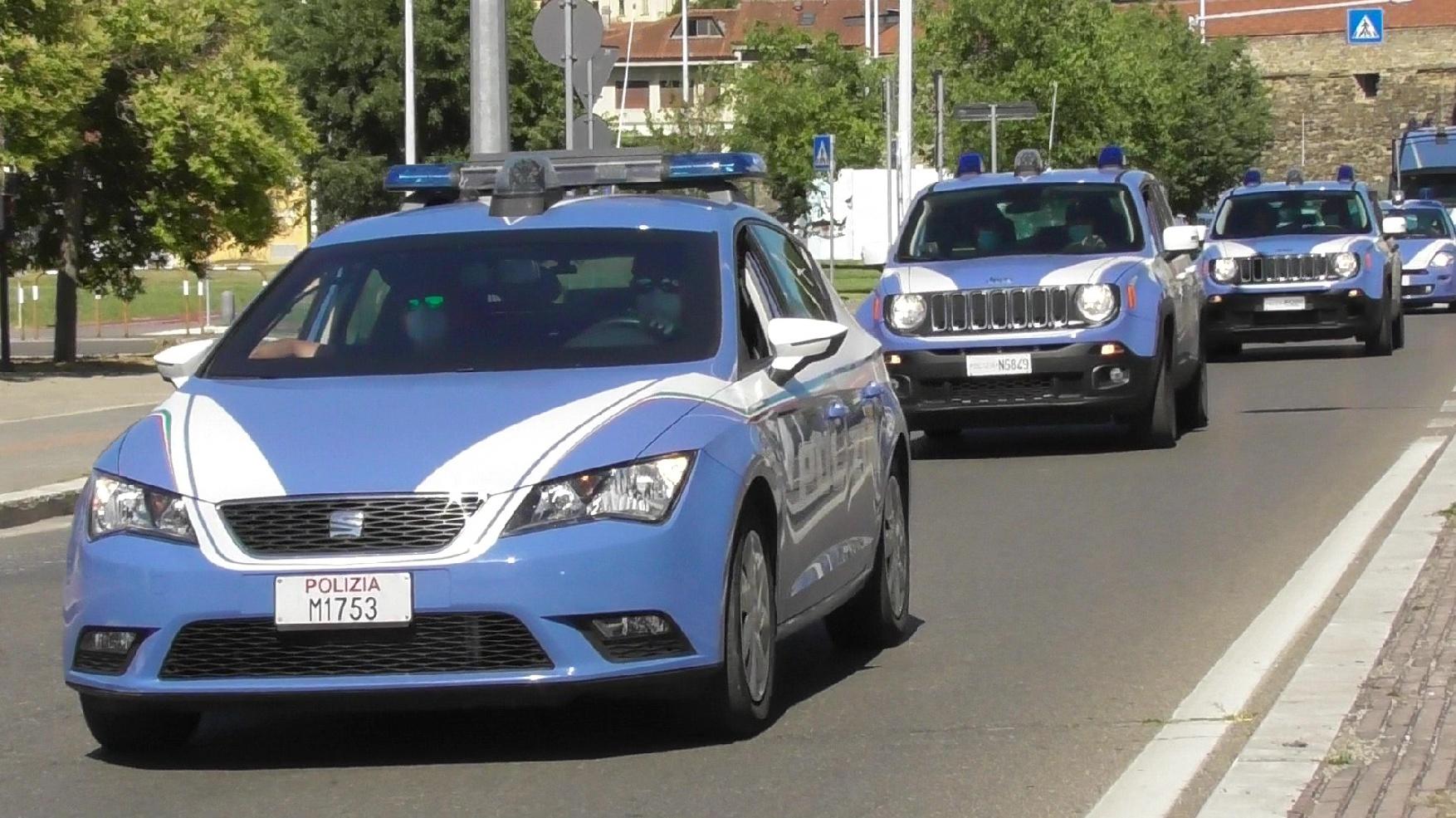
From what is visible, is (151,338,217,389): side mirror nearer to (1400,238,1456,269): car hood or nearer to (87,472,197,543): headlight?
(87,472,197,543): headlight

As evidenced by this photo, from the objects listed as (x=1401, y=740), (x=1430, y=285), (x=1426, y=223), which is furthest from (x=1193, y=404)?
(x=1426, y=223)

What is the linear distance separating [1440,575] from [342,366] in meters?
4.50

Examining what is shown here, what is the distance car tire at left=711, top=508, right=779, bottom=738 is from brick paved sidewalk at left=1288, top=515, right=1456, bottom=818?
5.15 ft

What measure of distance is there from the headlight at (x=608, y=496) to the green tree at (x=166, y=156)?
81.1 ft

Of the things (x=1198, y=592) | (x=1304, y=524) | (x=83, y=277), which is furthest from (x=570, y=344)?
(x=83, y=277)

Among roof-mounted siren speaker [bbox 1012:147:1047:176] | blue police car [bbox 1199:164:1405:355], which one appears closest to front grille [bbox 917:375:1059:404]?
roof-mounted siren speaker [bbox 1012:147:1047:176]

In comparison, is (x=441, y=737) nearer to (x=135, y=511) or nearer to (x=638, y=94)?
(x=135, y=511)

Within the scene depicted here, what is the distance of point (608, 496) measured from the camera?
684 cm

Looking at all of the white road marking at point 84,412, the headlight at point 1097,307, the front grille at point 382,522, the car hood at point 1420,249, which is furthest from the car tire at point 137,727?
the car hood at point 1420,249

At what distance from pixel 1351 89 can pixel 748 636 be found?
113 meters

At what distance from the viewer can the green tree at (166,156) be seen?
3112 cm

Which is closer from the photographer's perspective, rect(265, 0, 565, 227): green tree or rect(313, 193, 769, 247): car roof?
rect(313, 193, 769, 247): car roof

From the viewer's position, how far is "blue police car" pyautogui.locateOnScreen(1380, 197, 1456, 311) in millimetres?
39906

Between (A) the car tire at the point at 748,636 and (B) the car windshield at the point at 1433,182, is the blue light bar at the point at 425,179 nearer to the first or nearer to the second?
(A) the car tire at the point at 748,636
